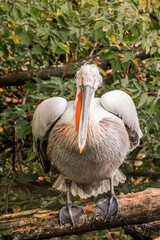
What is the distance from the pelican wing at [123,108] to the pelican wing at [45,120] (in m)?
0.35

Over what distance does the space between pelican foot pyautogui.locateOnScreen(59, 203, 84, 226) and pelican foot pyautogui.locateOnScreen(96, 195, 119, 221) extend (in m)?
0.16

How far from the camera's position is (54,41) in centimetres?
309

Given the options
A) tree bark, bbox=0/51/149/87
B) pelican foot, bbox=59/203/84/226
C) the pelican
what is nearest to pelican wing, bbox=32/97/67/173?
the pelican

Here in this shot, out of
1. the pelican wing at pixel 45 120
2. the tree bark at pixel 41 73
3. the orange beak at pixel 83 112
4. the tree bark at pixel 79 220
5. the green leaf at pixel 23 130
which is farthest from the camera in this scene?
the tree bark at pixel 41 73

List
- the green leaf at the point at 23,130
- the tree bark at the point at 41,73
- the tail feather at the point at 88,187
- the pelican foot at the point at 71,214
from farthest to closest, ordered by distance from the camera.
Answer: the tree bark at the point at 41,73 < the green leaf at the point at 23,130 < the tail feather at the point at 88,187 < the pelican foot at the point at 71,214

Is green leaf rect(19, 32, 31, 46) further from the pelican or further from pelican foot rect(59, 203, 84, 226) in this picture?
pelican foot rect(59, 203, 84, 226)

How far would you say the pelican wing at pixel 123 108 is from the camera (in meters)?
2.94

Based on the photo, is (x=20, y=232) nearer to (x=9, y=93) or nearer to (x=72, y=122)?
(x=72, y=122)

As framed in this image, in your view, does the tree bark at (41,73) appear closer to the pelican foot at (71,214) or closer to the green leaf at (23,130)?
the green leaf at (23,130)

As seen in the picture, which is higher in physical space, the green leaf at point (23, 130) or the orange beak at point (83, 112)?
the orange beak at point (83, 112)

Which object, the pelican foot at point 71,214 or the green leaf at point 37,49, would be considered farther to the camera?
the green leaf at point 37,49

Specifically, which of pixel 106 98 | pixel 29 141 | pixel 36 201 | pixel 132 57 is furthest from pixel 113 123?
pixel 29 141

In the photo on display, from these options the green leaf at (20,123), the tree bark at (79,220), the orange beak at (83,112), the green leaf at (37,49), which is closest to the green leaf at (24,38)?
the green leaf at (37,49)

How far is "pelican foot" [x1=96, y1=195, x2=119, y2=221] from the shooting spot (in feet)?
9.01
